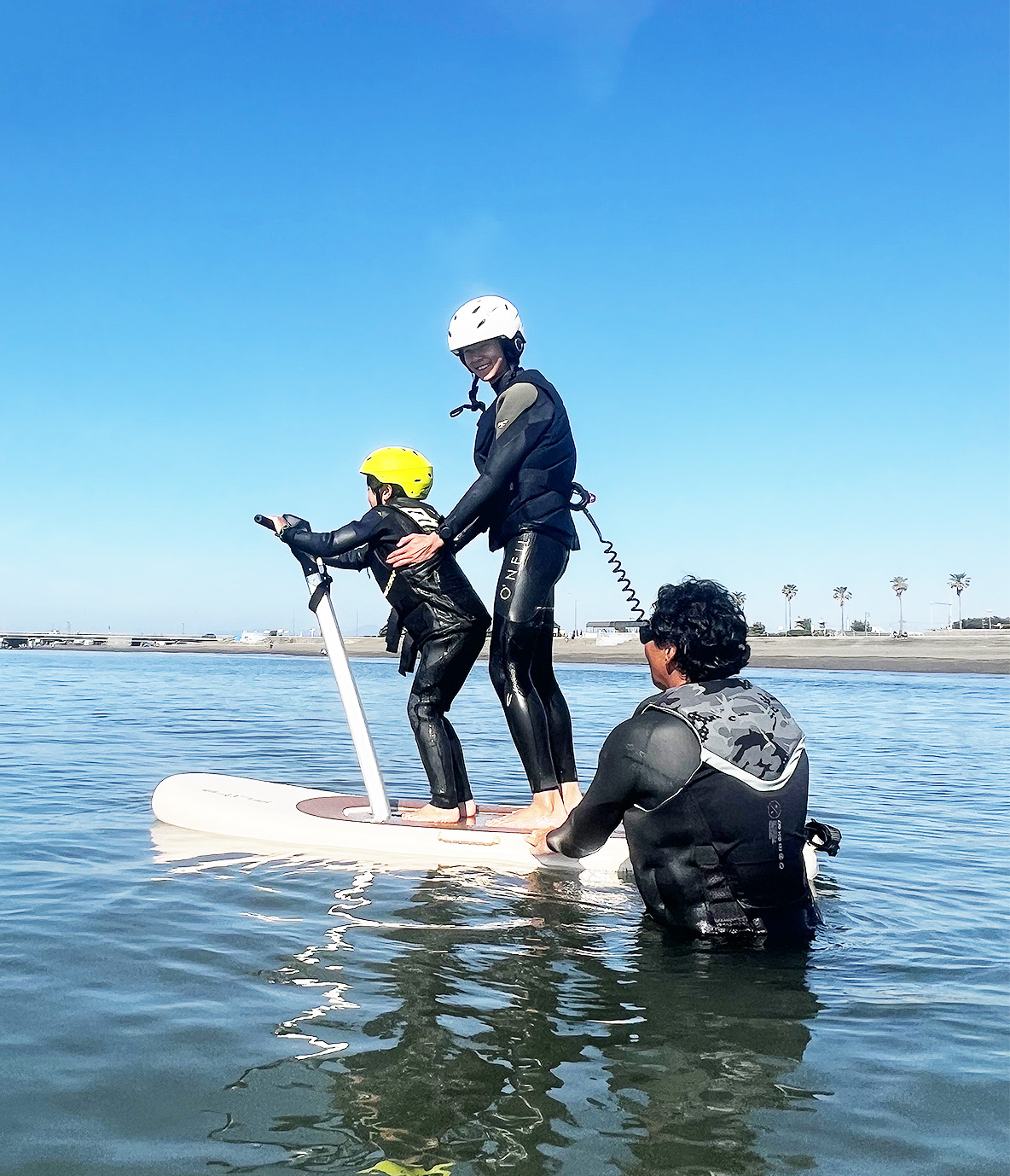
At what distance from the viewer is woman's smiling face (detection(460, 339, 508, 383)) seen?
6.07 m

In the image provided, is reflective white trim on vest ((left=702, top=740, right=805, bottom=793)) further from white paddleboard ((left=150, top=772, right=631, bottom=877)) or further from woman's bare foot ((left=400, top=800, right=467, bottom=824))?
woman's bare foot ((left=400, top=800, right=467, bottom=824))

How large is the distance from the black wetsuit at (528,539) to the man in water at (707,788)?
1.64 metres

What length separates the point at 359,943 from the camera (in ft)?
13.1

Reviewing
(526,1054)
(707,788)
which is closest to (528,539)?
(707,788)

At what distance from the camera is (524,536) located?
575 centimetres

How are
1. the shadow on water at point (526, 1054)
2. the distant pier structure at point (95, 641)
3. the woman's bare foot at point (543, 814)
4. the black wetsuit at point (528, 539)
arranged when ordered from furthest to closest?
the distant pier structure at point (95, 641) → the woman's bare foot at point (543, 814) → the black wetsuit at point (528, 539) → the shadow on water at point (526, 1054)

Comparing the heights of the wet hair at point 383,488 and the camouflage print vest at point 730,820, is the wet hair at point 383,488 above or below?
above

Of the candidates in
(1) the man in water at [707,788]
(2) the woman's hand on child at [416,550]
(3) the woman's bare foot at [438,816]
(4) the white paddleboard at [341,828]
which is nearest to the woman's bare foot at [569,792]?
(4) the white paddleboard at [341,828]

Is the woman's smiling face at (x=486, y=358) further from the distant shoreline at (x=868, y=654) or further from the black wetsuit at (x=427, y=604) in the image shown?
the distant shoreline at (x=868, y=654)

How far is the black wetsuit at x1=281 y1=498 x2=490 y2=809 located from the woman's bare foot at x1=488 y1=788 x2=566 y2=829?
39cm

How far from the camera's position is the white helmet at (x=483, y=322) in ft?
19.6

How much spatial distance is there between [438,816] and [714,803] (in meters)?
2.59

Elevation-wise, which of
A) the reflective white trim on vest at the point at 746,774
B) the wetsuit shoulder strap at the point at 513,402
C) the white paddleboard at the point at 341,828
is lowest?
the white paddleboard at the point at 341,828

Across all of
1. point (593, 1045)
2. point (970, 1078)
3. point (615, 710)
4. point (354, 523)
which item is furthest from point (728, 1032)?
point (615, 710)
